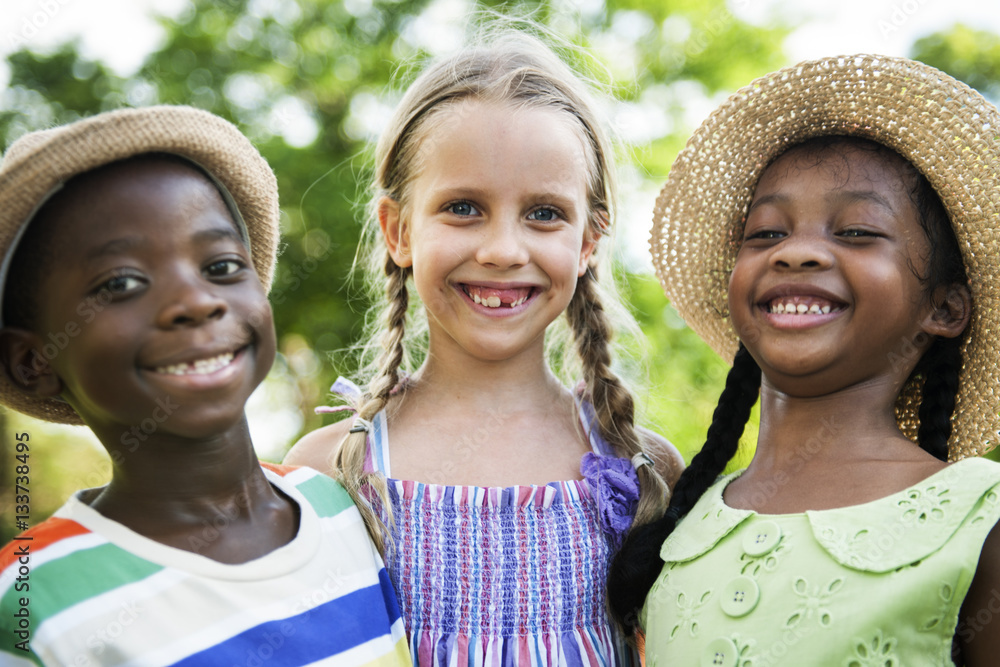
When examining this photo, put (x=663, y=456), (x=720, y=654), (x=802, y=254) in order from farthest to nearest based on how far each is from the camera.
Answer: (x=663, y=456), (x=802, y=254), (x=720, y=654)

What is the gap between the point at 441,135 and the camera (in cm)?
258

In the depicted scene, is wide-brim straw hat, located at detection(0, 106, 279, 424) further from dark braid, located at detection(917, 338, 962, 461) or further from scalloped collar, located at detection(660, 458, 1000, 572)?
dark braid, located at detection(917, 338, 962, 461)

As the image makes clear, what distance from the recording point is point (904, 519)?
5.88 feet

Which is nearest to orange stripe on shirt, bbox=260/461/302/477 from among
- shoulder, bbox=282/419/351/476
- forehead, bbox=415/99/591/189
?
shoulder, bbox=282/419/351/476

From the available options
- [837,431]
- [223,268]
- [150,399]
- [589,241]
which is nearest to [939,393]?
[837,431]

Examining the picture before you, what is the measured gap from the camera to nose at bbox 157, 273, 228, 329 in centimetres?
168

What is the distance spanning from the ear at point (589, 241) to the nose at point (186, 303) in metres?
1.31

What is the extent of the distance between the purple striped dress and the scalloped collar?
652 mm

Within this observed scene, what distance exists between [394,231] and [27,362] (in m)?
1.28

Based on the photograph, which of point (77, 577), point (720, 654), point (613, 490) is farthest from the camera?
point (613, 490)

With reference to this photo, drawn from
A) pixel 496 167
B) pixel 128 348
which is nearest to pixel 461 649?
pixel 128 348

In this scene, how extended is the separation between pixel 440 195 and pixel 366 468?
2.72 ft

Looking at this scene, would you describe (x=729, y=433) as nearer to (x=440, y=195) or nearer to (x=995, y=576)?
(x=995, y=576)

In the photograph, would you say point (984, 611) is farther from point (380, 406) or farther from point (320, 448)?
point (320, 448)
